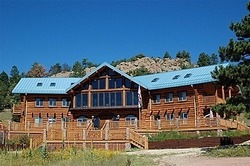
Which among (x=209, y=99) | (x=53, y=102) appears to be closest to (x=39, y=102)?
(x=53, y=102)

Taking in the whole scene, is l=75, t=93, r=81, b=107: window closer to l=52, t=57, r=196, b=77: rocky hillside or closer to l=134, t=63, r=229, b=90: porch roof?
l=134, t=63, r=229, b=90: porch roof

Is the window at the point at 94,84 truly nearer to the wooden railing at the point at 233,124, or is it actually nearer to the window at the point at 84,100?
the window at the point at 84,100

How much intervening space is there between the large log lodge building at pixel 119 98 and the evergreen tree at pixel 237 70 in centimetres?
1493

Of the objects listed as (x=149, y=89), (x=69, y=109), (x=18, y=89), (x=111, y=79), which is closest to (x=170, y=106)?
(x=149, y=89)

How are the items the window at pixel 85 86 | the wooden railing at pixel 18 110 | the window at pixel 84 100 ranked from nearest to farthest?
the window at pixel 84 100 → the window at pixel 85 86 → the wooden railing at pixel 18 110

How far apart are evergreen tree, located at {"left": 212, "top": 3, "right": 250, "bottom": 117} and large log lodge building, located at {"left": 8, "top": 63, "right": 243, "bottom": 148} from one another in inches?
588

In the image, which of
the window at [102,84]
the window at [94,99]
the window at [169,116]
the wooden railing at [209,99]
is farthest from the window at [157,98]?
the window at [94,99]

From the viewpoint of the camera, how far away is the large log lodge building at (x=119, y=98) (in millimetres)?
38406

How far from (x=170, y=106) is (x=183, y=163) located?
2319 cm

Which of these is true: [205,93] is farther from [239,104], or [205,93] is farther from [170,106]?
[239,104]

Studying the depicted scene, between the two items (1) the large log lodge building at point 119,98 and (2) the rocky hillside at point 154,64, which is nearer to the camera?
(1) the large log lodge building at point 119,98

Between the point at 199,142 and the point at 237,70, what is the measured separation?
8518 millimetres

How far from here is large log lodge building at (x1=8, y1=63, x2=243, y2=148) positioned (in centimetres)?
3841

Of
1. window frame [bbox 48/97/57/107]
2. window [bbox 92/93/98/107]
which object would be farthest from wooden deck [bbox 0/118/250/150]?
window frame [bbox 48/97/57/107]
